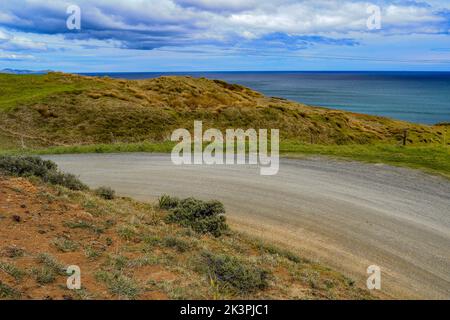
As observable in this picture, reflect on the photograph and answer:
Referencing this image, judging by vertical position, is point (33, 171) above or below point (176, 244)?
above

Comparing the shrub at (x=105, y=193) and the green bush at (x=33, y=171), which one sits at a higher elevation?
the green bush at (x=33, y=171)

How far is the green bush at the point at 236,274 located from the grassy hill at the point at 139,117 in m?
16.1

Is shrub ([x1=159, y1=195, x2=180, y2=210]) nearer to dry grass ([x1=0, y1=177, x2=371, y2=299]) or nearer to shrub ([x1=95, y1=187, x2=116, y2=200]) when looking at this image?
dry grass ([x1=0, y1=177, x2=371, y2=299])

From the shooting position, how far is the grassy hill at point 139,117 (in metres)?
37.2

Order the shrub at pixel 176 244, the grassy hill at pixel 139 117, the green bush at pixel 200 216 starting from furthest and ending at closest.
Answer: the grassy hill at pixel 139 117
the green bush at pixel 200 216
the shrub at pixel 176 244

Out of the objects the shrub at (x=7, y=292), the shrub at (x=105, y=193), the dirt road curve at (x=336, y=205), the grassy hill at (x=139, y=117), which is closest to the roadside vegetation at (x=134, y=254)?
the shrub at (x=7, y=292)

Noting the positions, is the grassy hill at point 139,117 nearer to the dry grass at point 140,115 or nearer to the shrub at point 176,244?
the dry grass at point 140,115

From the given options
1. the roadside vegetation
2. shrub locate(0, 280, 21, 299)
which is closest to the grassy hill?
the roadside vegetation

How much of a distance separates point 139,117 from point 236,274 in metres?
38.2

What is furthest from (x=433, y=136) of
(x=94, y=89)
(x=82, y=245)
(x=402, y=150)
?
(x=82, y=245)

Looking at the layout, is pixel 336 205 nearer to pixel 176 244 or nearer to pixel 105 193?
pixel 176 244

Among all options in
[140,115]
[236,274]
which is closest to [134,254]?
[236,274]

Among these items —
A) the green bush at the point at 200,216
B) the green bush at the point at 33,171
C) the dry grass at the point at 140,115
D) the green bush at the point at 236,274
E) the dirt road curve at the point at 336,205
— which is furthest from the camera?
the dry grass at the point at 140,115

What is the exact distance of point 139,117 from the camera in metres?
44.2
